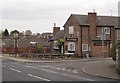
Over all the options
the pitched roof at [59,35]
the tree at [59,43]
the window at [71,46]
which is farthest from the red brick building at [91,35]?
the pitched roof at [59,35]

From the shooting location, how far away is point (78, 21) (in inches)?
2461

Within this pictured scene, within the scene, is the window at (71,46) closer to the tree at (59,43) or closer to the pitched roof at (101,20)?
the tree at (59,43)

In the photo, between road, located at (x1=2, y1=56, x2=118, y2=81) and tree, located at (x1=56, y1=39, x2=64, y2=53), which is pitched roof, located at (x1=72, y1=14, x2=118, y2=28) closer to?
tree, located at (x1=56, y1=39, x2=64, y2=53)

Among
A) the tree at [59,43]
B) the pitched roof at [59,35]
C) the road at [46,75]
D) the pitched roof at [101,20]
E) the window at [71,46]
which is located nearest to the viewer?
the road at [46,75]

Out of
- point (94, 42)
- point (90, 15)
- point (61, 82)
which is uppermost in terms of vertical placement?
point (90, 15)

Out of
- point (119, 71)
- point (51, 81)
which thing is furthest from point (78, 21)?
point (51, 81)

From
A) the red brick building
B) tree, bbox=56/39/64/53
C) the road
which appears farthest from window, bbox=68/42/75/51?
the road

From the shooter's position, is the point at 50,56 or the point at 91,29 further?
the point at 91,29

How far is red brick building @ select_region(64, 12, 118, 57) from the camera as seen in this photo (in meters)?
61.1

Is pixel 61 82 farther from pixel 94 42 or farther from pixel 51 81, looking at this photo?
pixel 94 42

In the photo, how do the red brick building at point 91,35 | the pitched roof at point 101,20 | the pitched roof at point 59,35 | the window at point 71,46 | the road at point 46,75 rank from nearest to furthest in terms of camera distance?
1. the road at point 46,75
2. the red brick building at point 91,35
3. the pitched roof at point 101,20
4. the window at point 71,46
5. the pitched roof at point 59,35

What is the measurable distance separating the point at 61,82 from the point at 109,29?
42374 mm

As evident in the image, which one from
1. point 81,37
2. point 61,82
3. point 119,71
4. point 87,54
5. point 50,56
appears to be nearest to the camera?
point 61,82

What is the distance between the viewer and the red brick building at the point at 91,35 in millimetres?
61094
